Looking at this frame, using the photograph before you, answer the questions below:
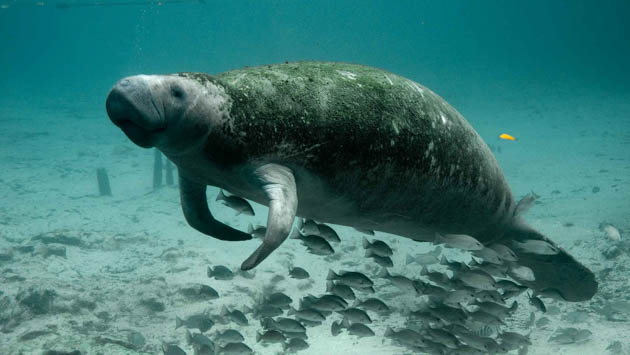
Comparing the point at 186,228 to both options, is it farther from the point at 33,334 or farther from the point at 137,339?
the point at 33,334

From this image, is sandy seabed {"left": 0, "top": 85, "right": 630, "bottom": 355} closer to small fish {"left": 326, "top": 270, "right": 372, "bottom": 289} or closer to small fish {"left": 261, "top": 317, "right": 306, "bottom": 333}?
small fish {"left": 261, "top": 317, "right": 306, "bottom": 333}

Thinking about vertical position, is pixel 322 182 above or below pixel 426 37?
below

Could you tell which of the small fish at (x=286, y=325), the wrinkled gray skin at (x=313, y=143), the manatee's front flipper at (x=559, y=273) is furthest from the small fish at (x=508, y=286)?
the small fish at (x=286, y=325)

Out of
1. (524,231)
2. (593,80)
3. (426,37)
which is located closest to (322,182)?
(524,231)

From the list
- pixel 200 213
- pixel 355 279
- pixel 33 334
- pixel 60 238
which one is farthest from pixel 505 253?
pixel 60 238

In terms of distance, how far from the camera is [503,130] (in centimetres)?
3441

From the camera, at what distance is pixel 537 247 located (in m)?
3.89

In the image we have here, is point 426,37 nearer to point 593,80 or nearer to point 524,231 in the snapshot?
point 593,80

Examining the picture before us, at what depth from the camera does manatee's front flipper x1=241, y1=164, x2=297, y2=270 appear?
2.13 meters

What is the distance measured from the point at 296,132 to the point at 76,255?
1079 cm

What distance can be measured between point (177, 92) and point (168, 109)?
122 millimetres

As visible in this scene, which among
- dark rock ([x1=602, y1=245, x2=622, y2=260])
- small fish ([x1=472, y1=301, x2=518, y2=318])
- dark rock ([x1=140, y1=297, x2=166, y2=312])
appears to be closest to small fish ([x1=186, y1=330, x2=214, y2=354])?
dark rock ([x1=140, y1=297, x2=166, y2=312])

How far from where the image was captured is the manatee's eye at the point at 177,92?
220cm

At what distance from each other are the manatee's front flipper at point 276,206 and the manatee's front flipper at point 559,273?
264cm
